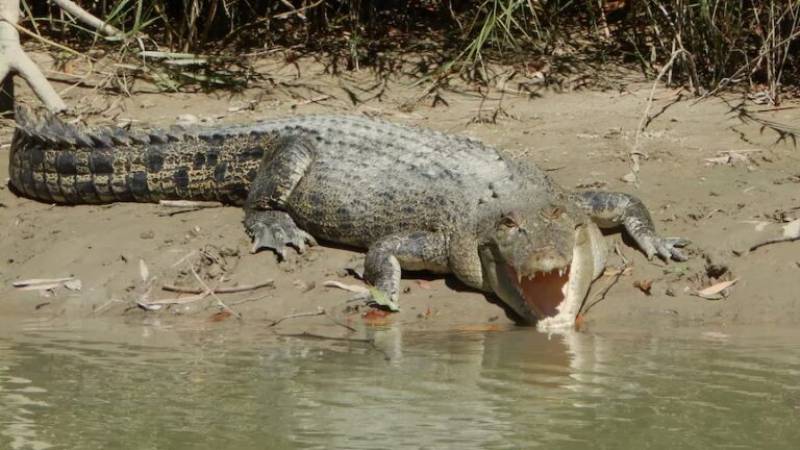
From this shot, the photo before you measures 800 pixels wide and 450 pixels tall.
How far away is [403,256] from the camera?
21.8 feet

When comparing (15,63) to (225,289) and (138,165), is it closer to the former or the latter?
(138,165)

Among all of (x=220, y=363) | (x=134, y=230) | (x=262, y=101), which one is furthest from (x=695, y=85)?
(x=220, y=363)

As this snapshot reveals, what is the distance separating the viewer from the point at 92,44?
31.0 ft

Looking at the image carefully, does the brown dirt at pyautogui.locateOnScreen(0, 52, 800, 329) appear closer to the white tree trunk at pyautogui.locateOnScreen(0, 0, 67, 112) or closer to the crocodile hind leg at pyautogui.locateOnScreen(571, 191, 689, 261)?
the crocodile hind leg at pyautogui.locateOnScreen(571, 191, 689, 261)

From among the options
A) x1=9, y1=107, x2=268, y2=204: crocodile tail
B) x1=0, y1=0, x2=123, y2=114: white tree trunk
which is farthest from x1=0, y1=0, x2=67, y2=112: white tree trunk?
x1=9, y1=107, x2=268, y2=204: crocodile tail

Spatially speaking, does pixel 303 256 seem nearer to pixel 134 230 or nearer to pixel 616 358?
pixel 134 230

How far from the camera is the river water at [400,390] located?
4.12 m

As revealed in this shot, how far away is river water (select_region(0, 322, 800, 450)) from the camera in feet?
13.5

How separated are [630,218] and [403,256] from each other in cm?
110

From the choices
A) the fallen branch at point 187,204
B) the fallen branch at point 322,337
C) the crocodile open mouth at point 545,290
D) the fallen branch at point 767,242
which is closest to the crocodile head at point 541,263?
the crocodile open mouth at point 545,290

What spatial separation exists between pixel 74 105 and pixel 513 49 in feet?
9.68

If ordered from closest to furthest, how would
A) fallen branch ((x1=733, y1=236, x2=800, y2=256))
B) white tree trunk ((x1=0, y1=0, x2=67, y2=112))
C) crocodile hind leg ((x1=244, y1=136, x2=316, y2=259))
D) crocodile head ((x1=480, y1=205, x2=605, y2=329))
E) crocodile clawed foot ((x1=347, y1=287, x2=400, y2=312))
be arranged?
1. crocodile head ((x1=480, y1=205, x2=605, y2=329))
2. crocodile clawed foot ((x1=347, y1=287, x2=400, y2=312))
3. fallen branch ((x1=733, y1=236, x2=800, y2=256))
4. crocodile hind leg ((x1=244, y1=136, x2=316, y2=259))
5. white tree trunk ((x1=0, y1=0, x2=67, y2=112))

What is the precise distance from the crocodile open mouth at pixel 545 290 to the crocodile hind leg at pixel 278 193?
1411 millimetres

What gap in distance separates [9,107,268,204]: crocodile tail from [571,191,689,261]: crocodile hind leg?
196cm
